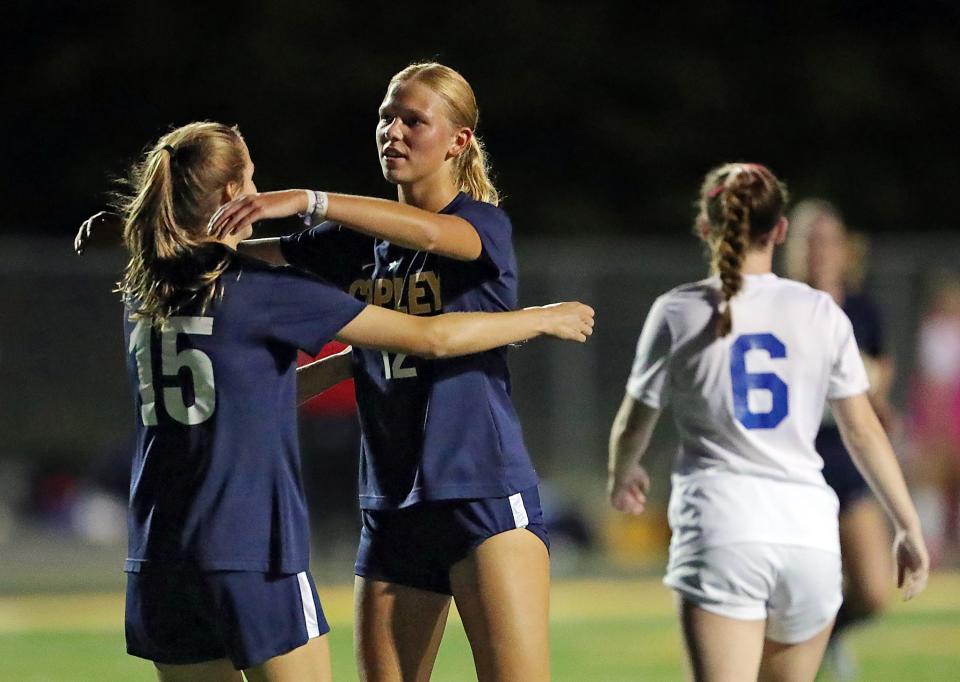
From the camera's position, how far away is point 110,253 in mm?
14688

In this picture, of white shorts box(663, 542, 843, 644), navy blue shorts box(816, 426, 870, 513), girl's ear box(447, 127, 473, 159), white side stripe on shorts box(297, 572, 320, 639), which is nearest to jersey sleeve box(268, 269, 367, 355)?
white side stripe on shorts box(297, 572, 320, 639)

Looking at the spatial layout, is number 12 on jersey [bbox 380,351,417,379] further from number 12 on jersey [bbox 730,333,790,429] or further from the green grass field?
the green grass field

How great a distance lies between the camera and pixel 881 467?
455 cm

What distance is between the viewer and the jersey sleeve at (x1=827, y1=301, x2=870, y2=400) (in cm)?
454

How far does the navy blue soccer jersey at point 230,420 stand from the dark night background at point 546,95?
1727cm

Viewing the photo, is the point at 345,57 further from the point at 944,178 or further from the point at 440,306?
the point at 440,306

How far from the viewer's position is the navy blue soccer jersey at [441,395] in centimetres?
416

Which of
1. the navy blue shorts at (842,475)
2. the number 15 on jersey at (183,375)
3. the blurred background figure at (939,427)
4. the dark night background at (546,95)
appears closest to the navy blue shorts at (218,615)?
the number 15 on jersey at (183,375)

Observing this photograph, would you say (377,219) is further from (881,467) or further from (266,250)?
(881,467)

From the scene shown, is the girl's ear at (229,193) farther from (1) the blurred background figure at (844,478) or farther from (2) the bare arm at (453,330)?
(1) the blurred background figure at (844,478)

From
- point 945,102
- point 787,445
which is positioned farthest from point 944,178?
point 787,445

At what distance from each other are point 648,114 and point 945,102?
412 centimetres

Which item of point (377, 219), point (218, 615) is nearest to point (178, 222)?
point (377, 219)

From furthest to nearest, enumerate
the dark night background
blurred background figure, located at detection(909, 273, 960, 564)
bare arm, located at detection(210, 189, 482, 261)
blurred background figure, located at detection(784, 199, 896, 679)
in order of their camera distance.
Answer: the dark night background < blurred background figure, located at detection(909, 273, 960, 564) < blurred background figure, located at detection(784, 199, 896, 679) < bare arm, located at detection(210, 189, 482, 261)
